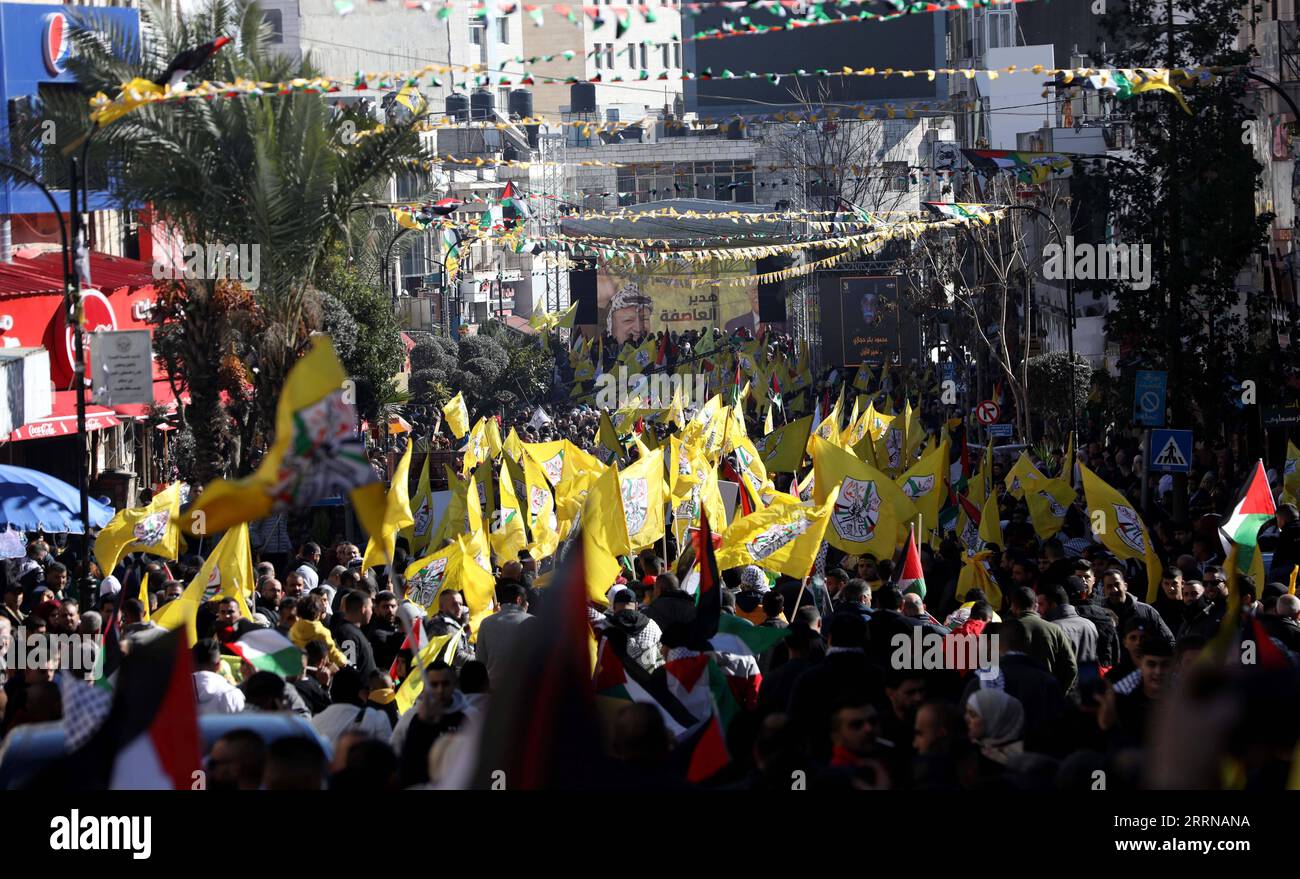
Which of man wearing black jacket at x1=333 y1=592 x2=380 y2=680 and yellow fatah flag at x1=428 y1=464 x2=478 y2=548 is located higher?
man wearing black jacket at x1=333 y1=592 x2=380 y2=680

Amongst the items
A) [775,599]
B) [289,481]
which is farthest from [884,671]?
[289,481]

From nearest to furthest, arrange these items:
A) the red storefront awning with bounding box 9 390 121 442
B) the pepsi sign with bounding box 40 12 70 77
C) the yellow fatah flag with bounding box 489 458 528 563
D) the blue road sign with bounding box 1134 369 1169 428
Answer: the yellow fatah flag with bounding box 489 458 528 563
the blue road sign with bounding box 1134 369 1169 428
the red storefront awning with bounding box 9 390 121 442
the pepsi sign with bounding box 40 12 70 77

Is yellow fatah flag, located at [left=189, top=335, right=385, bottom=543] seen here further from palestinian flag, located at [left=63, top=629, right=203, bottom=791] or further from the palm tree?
the palm tree

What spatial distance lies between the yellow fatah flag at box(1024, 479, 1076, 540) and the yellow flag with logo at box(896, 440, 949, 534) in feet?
4.67

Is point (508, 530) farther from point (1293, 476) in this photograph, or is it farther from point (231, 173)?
point (1293, 476)

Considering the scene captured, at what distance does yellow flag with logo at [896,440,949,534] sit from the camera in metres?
17.6

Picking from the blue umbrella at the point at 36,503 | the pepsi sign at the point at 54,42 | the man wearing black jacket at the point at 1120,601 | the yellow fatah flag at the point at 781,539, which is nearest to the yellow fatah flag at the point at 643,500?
the yellow fatah flag at the point at 781,539

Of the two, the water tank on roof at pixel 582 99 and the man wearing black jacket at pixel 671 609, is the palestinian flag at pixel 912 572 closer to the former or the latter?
the man wearing black jacket at pixel 671 609

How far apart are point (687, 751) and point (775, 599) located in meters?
3.77

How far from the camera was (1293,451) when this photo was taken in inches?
788

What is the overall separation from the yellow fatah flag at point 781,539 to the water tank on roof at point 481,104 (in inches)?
2581

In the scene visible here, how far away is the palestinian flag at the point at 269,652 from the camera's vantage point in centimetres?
1034

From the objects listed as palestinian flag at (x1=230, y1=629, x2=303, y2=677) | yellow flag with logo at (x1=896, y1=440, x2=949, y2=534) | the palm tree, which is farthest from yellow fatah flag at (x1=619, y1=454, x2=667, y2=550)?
the palm tree
